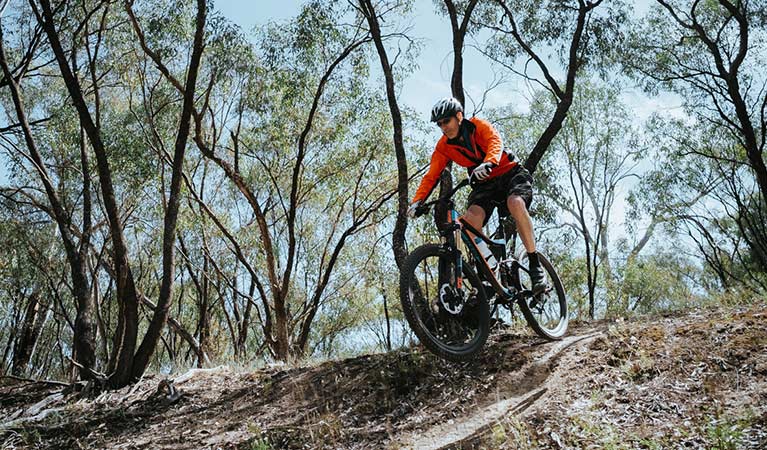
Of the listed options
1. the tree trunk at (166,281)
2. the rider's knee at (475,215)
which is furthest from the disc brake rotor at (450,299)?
the tree trunk at (166,281)

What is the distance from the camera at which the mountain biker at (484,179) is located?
5539mm

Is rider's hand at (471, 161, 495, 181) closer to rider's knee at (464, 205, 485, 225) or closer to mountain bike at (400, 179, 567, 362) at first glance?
mountain bike at (400, 179, 567, 362)

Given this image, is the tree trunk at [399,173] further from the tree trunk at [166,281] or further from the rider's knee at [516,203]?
the tree trunk at [166,281]

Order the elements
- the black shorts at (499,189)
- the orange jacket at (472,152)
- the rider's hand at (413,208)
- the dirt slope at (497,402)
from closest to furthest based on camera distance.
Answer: the dirt slope at (497,402), the rider's hand at (413,208), the orange jacket at (472,152), the black shorts at (499,189)

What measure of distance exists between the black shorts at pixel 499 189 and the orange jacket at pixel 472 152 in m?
0.06

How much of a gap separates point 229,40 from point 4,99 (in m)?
9.95

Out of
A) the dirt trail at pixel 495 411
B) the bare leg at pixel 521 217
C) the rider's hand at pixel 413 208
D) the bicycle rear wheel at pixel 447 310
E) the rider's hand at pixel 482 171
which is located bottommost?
the dirt trail at pixel 495 411

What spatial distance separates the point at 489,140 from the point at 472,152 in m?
0.23

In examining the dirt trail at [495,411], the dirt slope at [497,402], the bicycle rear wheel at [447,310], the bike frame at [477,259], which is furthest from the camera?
the bike frame at [477,259]

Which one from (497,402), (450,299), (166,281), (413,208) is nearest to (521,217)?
(413,208)

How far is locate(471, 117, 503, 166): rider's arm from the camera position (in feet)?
17.5

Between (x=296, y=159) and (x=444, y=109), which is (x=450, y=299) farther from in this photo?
(x=296, y=159)

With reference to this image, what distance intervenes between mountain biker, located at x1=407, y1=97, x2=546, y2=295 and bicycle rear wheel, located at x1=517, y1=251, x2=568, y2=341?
183mm

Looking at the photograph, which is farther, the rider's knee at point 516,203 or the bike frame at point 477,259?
the rider's knee at point 516,203
